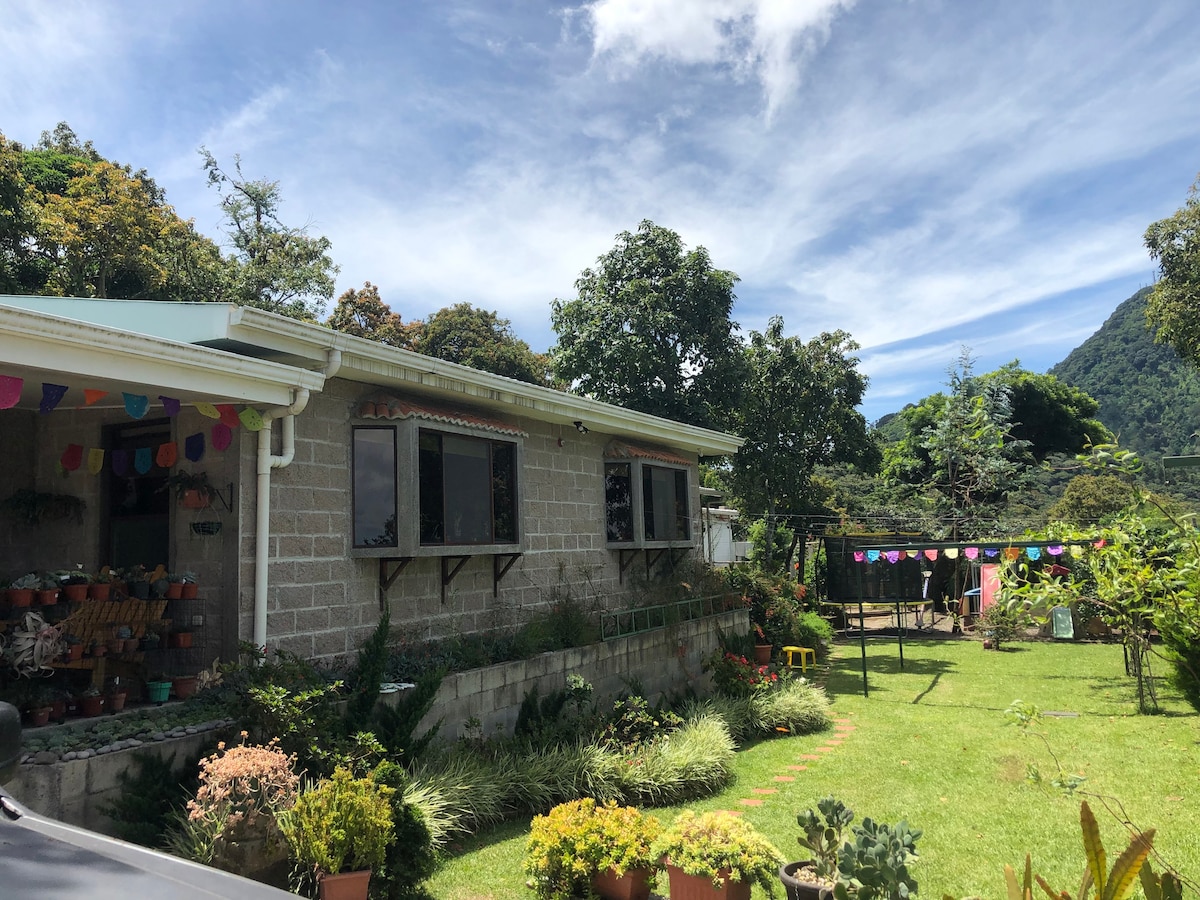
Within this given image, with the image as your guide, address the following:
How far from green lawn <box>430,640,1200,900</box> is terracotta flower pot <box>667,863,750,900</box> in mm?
767

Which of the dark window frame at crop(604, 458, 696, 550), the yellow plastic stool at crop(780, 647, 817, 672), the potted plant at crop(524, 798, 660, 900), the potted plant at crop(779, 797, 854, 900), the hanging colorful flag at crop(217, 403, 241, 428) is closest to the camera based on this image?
the potted plant at crop(779, 797, 854, 900)

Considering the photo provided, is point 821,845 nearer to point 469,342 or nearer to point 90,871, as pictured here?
point 90,871

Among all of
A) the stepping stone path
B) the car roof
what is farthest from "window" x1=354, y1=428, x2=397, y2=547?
the car roof

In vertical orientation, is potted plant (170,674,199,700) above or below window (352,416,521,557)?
below

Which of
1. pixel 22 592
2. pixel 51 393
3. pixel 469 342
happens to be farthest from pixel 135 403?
pixel 469 342

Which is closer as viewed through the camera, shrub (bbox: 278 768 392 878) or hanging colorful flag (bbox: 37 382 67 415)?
shrub (bbox: 278 768 392 878)

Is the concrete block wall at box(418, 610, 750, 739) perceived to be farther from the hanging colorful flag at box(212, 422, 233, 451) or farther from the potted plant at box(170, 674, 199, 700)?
the hanging colorful flag at box(212, 422, 233, 451)

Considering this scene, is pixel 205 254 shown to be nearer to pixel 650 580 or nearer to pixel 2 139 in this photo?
pixel 2 139

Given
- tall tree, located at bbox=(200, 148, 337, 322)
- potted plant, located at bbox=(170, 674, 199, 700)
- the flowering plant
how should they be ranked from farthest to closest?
tall tree, located at bbox=(200, 148, 337, 322), the flowering plant, potted plant, located at bbox=(170, 674, 199, 700)

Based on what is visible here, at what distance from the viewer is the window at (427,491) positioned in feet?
25.1

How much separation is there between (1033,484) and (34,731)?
36.5m

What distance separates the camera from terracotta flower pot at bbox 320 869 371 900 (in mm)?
4270

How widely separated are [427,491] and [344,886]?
4.21m

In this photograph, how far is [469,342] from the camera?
113ft
